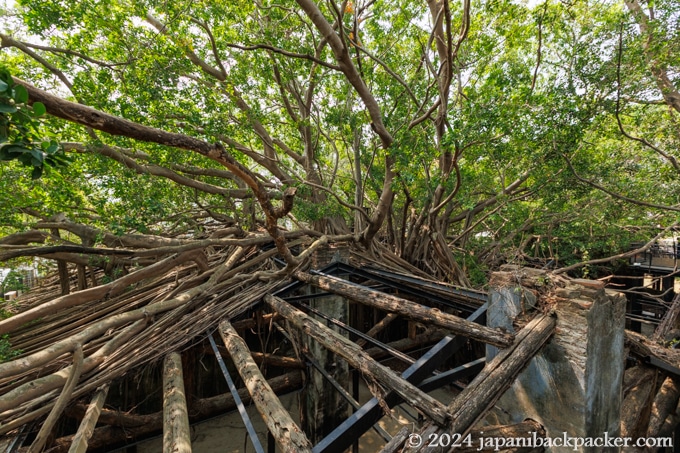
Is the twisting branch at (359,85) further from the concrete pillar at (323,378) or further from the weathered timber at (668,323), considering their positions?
the weathered timber at (668,323)

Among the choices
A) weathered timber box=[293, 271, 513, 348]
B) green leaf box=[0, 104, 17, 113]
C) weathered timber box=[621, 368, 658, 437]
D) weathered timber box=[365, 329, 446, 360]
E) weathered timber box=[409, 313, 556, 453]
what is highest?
green leaf box=[0, 104, 17, 113]

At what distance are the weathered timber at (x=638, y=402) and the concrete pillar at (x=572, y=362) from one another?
3.80ft

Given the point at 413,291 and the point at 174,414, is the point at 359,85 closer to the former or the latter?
the point at 413,291

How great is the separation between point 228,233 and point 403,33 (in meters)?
5.81

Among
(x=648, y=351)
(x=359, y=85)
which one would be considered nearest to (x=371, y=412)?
(x=648, y=351)

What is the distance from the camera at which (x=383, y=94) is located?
646 centimetres

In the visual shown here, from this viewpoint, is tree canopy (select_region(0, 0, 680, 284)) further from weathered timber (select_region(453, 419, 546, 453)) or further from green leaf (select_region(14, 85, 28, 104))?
weathered timber (select_region(453, 419, 546, 453))

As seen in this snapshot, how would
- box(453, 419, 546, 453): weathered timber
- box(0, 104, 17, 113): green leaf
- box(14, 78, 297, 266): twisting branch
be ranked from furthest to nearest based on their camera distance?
box(453, 419, 546, 453): weathered timber, box(14, 78, 297, 266): twisting branch, box(0, 104, 17, 113): green leaf

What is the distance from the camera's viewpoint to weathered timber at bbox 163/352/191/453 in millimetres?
1734

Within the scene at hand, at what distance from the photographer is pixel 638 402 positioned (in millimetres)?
3057

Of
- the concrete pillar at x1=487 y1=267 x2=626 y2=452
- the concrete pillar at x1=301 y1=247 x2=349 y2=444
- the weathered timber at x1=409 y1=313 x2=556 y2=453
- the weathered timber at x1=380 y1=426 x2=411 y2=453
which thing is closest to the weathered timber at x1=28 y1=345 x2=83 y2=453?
the weathered timber at x1=380 y1=426 x2=411 y2=453

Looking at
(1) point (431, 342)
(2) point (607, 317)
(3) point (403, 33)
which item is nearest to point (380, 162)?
(3) point (403, 33)

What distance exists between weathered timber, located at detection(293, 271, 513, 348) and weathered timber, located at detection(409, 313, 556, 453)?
11 cm

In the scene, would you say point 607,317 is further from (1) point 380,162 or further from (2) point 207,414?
(1) point 380,162
